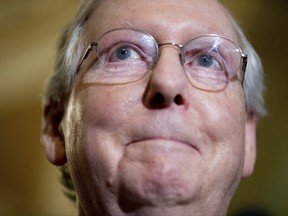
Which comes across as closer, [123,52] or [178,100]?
[178,100]

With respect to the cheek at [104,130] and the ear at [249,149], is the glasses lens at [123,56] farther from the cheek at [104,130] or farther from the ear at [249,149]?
the ear at [249,149]

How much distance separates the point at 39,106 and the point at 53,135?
1.16 m

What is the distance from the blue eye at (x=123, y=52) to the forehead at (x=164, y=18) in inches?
2.0

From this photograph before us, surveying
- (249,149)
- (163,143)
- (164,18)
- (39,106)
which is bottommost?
(39,106)

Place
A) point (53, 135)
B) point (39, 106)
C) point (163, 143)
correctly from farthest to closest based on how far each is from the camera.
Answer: point (39, 106) → point (53, 135) → point (163, 143)

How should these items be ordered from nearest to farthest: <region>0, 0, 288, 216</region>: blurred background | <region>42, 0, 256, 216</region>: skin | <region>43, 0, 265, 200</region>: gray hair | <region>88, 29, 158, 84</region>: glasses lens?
1. <region>42, 0, 256, 216</region>: skin
2. <region>88, 29, 158, 84</region>: glasses lens
3. <region>43, 0, 265, 200</region>: gray hair
4. <region>0, 0, 288, 216</region>: blurred background

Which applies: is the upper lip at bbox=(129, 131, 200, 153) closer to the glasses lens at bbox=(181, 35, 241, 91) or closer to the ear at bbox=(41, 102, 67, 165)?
the glasses lens at bbox=(181, 35, 241, 91)

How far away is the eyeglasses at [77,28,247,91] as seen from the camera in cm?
99

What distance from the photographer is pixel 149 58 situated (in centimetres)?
99

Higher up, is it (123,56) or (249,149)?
(123,56)

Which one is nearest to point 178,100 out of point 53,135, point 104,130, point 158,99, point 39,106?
point 158,99

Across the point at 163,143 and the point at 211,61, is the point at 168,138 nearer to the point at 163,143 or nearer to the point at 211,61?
the point at 163,143

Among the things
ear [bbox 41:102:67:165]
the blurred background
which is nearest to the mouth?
ear [bbox 41:102:67:165]

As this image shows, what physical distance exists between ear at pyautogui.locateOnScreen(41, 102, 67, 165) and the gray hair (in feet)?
0.04
